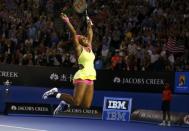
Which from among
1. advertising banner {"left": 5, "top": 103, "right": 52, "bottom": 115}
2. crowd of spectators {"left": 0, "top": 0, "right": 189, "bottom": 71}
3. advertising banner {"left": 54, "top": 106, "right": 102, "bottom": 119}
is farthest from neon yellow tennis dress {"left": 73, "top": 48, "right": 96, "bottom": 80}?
advertising banner {"left": 5, "top": 103, "right": 52, "bottom": 115}

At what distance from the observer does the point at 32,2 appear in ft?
86.6

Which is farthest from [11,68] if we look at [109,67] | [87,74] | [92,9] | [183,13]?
[87,74]

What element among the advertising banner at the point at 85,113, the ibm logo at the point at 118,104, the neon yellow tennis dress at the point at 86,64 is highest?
the neon yellow tennis dress at the point at 86,64

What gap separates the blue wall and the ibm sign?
197mm

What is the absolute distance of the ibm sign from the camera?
21016 mm

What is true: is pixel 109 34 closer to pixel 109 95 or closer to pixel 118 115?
pixel 109 95

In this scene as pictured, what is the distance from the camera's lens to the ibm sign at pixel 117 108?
2102 cm

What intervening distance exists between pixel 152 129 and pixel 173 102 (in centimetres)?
299

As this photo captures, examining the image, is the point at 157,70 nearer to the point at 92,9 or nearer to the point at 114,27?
the point at 114,27

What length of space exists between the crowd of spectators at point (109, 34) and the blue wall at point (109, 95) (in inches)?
42.2

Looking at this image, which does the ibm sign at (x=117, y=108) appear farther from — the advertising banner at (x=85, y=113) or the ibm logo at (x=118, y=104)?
the advertising banner at (x=85, y=113)

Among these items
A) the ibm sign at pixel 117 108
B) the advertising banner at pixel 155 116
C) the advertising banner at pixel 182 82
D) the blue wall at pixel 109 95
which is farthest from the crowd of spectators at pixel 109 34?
the advertising banner at pixel 155 116

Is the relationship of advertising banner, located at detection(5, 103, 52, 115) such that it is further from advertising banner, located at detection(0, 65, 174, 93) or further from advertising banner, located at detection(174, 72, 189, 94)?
advertising banner, located at detection(174, 72, 189, 94)

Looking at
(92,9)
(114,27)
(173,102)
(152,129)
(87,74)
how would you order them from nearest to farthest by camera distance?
1. (87,74)
2. (152,129)
3. (173,102)
4. (114,27)
5. (92,9)
